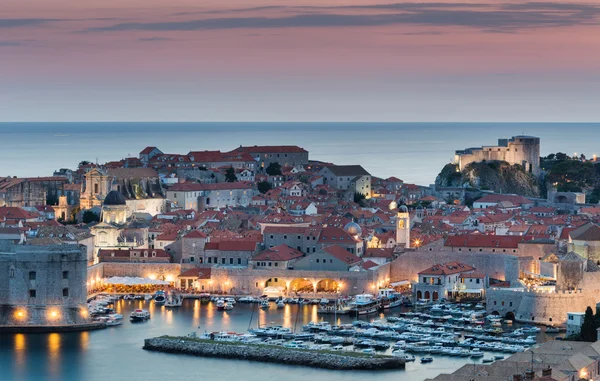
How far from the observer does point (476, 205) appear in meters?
52.2

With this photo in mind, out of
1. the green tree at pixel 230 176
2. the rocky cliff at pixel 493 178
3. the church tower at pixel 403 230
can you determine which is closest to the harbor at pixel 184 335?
the church tower at pixel 403 230

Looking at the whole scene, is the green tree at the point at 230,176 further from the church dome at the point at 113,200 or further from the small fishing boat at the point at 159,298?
the small fishing boat at the point at 159,298

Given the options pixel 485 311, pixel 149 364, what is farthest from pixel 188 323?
pixel 485 311

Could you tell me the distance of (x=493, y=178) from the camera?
58.4 m

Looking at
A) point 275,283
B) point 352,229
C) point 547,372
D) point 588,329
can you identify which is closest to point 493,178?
point 352,229

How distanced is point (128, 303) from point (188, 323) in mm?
3535

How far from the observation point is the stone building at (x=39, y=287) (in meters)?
30.3

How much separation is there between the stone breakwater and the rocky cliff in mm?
31492

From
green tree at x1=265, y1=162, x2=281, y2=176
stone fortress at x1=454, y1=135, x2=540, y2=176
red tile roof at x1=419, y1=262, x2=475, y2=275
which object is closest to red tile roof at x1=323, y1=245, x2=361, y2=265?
red tile roof at x1=419, y1=262, x2=475, y2=275

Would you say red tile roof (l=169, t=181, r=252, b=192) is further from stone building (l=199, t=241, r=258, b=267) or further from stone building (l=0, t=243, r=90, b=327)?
stone building (l=0, t=243, r=90, b=327)

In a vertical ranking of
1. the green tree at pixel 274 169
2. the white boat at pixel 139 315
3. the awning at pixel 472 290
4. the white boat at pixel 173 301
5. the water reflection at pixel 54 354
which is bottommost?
the water reflection at pixel 54 354

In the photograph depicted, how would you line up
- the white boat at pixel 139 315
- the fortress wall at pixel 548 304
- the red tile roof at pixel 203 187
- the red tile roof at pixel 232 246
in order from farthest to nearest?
the red tile roof at pixel 203 187
the red tile roof at pixel 232 246
the white boat at pixel 139 315
the fortress wall at pixel 548 304

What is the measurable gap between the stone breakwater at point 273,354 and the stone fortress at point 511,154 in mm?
33601

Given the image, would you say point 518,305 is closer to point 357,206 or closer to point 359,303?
point 359,303
